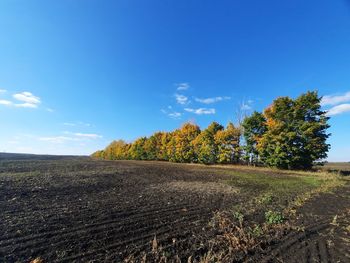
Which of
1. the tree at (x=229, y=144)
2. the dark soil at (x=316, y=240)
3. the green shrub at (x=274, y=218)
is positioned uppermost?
the tree at (x=229, y=144)

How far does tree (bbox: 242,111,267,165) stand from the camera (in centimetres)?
3884

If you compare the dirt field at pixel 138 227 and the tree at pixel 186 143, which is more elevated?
the tree at pixel 186 143

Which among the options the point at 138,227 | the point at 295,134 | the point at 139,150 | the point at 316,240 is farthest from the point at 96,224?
the point at 139,150

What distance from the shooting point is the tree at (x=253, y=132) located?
3884cm

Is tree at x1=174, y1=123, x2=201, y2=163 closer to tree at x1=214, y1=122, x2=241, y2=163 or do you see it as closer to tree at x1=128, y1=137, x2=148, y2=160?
tree at x1=214, y1=122, x2=241, y2=163

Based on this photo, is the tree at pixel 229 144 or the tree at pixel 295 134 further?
the tree at pixel 229 144

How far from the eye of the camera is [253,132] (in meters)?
39.6

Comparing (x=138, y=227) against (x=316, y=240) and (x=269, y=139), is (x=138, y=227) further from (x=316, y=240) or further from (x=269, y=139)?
(x=269, y=139)

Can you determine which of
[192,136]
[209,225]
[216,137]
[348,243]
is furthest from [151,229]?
[192,136]

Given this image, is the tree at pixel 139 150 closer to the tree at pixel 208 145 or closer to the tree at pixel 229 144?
the tree at pixel 208 145

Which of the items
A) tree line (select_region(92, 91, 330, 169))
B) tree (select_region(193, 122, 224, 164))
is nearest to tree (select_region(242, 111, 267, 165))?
tree line (select_region(92, 91, 330, 169))

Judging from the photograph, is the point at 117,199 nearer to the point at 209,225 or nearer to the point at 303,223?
the point at 209,225

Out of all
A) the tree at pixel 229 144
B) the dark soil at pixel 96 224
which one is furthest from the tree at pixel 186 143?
the dark soil at pixel 96 224

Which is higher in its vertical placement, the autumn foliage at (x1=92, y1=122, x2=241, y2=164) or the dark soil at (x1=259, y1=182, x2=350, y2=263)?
the autumn foliage at (x1=92, y1=122, x2=241, y2=164)
